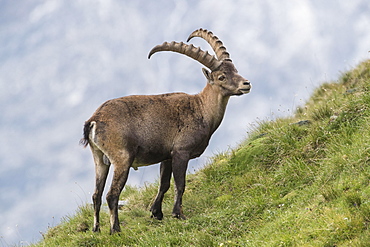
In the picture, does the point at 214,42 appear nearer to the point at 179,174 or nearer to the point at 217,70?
the point at 217,70

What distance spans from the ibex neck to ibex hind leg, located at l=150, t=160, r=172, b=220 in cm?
135

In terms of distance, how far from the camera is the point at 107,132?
10.1 m

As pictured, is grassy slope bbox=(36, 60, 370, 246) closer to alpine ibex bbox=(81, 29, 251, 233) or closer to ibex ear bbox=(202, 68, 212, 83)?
alpine ibex bbox=(81, 29, 251, 233)

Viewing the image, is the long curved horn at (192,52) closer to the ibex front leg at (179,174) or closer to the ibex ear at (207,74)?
the ibex ear at (207,74)

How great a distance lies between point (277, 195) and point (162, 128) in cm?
284

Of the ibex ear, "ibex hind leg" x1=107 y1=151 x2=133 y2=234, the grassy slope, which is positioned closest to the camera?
the grassy slope

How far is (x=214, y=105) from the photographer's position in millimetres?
11453

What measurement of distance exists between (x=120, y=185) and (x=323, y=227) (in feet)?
14.1

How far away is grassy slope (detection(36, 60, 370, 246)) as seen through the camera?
25.9 ft

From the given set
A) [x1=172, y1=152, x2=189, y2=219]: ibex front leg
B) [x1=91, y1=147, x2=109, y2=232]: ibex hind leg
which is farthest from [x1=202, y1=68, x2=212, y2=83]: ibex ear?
[x1=91, y1=147, x2=109, y2=232]: ibex hind leg

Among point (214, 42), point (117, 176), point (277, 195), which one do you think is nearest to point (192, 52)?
point (214, 42)

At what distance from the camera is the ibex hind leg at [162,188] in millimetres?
11242

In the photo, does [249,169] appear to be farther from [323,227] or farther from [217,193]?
[323,227]

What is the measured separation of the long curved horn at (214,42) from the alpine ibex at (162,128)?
0.03 meters
